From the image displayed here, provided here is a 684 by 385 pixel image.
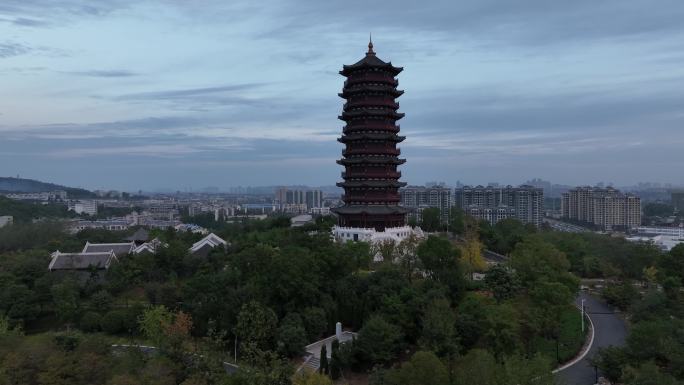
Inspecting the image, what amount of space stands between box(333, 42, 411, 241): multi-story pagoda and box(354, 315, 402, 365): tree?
17910mm

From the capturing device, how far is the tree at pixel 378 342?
68.8 feet

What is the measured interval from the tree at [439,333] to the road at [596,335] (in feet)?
13.0

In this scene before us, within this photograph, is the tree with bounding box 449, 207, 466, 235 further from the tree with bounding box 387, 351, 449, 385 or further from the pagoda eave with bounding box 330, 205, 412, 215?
the tree with bounding box 387, 351, 449, 385

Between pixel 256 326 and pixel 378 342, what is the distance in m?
5.13

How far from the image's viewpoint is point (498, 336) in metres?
20.6

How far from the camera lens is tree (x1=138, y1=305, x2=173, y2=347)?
23.1 metres

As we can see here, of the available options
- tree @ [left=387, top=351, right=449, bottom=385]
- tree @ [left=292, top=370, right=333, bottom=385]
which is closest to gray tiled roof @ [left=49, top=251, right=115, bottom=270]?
tree @ [left=292, top=370, right=333, bottom=385]

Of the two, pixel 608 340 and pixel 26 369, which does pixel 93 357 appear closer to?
pixel 26 369

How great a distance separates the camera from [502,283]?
83.1 feet

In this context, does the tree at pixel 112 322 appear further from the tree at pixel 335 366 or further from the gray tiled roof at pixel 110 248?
the tree at pixel 335 366

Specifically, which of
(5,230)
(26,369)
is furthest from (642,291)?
(5,230)

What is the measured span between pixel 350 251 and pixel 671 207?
12149 centimetres

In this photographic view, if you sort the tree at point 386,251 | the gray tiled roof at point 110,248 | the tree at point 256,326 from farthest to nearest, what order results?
1. the gray tiled roof at point 110,248
2. the tree at point 386,251
3. the tree at point 256,326

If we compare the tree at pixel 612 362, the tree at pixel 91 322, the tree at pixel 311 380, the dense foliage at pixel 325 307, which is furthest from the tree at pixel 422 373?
the tree at pixel 91 322
